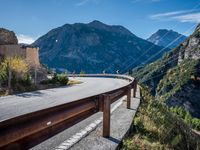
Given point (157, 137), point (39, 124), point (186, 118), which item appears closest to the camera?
point (39, 124)

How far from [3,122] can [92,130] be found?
4.86 m

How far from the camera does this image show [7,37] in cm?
4141

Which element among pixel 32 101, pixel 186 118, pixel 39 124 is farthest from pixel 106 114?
pixel 186 118

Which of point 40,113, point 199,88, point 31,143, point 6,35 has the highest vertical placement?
point 6,35

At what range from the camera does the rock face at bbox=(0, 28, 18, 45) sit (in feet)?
131

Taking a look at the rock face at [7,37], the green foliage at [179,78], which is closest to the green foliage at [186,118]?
the rock face at [7,37]

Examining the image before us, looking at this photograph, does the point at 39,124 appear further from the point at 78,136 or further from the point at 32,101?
the point at 32,101

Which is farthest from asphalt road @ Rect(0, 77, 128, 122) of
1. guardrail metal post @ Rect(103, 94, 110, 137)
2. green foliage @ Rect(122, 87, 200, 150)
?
green foliage @ Rect(122, 87, 200, 150)

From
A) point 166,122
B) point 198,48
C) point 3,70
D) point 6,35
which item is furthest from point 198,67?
point 166,122

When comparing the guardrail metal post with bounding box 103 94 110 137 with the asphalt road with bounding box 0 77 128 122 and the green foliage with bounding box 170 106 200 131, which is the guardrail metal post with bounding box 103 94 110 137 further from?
the green foliage with bounding box 170 106 200 131

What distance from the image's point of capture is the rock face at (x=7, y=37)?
4001 cm

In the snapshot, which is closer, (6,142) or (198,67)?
(6,142)

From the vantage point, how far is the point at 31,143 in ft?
13.5

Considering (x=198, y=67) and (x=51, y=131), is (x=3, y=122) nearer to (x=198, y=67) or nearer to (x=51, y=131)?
(x=51, y=131)
